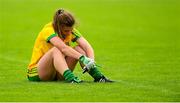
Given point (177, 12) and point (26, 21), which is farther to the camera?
point (177, 12)

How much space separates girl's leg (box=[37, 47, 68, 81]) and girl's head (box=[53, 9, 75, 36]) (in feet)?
1.20

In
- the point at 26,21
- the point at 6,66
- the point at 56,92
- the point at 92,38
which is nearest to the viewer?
the point at 56,92

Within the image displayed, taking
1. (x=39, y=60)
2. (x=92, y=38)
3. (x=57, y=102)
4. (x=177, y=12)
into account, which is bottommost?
(x=57, y=102)

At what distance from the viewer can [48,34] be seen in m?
14.3

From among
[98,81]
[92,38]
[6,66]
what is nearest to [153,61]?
[6,66]

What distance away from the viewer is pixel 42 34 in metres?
14.5

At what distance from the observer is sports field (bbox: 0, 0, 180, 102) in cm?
1343

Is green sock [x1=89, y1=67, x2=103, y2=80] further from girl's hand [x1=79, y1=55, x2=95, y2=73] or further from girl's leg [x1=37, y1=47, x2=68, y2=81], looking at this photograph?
girl's leg [x1=37, y1=47, x2=68, y2=81]

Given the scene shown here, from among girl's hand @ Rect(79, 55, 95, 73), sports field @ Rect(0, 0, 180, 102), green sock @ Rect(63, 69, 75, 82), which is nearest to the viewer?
sports field @ Rect(0, 0, 180, 102)

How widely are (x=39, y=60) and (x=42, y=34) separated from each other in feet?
1.40

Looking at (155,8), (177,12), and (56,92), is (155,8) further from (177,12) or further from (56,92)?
(56,92)

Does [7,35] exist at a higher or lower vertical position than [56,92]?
higher

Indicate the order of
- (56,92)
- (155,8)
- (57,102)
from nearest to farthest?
1. (57,102)
2. (56,92)
3. (155,8)

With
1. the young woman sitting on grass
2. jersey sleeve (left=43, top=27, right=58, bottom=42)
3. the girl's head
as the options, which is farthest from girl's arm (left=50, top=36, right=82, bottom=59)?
the girl's head
